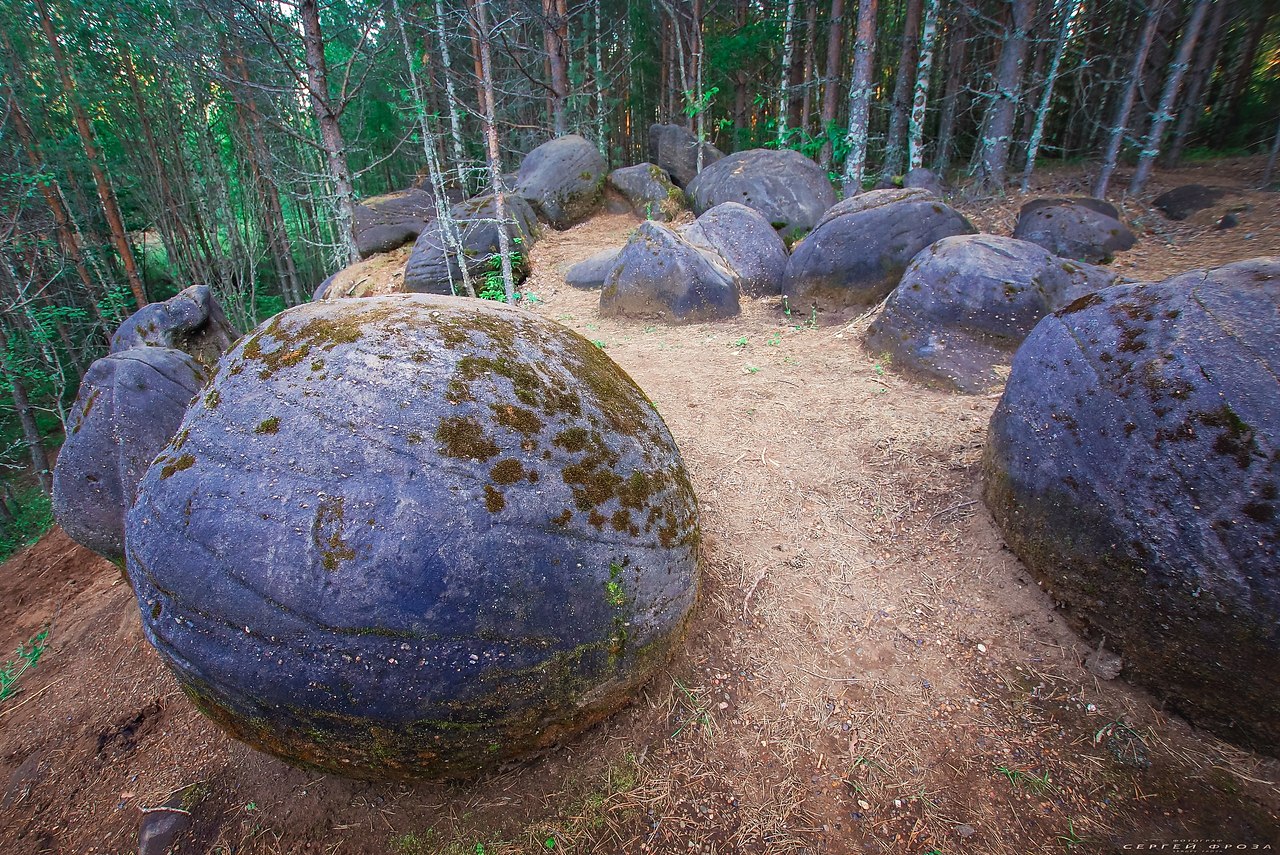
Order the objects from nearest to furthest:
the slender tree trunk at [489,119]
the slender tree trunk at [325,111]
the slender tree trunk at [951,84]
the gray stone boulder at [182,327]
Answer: the gray stone boulder at [182,327] → the slender tree trunk at [489,119] → the slender tree trunk at [325,111] → the slender tree trunk at [951,84]

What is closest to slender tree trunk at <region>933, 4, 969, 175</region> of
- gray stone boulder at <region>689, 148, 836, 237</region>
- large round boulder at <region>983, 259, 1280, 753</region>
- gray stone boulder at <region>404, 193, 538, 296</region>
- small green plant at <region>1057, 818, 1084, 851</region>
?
gray stone boulder at <region>689, 148, 836, 237</region>

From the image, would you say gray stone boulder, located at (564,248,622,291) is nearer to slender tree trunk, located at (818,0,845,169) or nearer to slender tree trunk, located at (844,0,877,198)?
slender tree trunk, located at (844,0,877,198)

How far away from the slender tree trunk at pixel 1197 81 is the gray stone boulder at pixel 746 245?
31.8ft

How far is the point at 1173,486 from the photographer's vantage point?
6.51 ft

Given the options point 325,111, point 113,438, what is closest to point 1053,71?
point 325,111

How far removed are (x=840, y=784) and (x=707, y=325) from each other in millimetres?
5069

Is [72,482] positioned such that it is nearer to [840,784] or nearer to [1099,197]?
[840,784]

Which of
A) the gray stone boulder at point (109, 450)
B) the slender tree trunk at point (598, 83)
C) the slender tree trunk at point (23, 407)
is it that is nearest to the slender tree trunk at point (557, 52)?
the slender tree trunk at point (598, 83)

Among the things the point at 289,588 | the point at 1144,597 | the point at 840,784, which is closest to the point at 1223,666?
the point at 1144,597

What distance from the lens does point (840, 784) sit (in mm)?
1936

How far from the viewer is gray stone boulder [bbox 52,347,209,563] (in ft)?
10.6

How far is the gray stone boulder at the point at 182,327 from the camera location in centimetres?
543

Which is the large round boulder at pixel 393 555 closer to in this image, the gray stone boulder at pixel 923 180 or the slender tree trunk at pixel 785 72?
the gray stone boulder at pixel 923 180

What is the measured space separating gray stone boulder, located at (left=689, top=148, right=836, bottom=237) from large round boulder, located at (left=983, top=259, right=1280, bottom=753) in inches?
298
